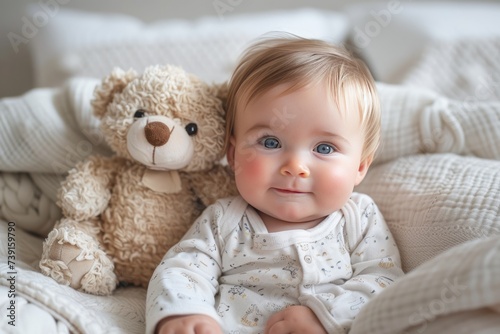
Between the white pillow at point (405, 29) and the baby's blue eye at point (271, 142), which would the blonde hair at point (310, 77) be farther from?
the white pillow at point (405, 29)

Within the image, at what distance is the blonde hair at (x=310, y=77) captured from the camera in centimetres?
87

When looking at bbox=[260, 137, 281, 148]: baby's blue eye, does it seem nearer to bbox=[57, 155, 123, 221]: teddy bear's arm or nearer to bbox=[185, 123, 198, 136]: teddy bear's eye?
bbox=[185, 123, 198, 136]: teddy bear's eye

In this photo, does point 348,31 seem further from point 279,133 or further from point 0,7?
point 0,7

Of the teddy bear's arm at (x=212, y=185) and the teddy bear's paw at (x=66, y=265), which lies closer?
the teddy bear's paw at (x=66, y=265)

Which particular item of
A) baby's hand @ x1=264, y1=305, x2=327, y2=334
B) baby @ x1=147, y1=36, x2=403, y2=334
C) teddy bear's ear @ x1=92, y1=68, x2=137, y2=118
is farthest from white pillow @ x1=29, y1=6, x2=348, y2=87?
baby's hand @ x1=264, y1=305, x2=327, y2=334

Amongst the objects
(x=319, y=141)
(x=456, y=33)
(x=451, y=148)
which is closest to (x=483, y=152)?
(x=451, y=148)

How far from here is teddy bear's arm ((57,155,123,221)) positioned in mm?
938

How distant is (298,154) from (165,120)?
240mm

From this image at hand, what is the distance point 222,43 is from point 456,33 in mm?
641

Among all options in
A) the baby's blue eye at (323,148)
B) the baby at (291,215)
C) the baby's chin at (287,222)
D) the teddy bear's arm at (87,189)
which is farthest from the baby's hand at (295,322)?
the teddy bear's arm at (87,189)

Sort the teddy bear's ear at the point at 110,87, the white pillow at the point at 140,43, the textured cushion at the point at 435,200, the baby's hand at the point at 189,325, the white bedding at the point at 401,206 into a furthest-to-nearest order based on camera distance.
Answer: the white pillow at the point at 140,43 → the teddy bear's ear at the point at 110,87 → the textured cushion at the point at 435,200 → the baby's hand at the point at 189,325 → the white bedding at the point at 401,206

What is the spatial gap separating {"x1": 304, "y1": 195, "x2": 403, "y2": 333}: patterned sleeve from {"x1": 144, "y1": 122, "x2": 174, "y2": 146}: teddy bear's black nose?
1.14 ft

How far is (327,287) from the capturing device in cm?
86

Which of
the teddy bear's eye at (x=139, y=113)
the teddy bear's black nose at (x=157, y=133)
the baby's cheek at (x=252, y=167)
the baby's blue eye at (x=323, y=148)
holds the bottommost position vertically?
the baby's cheek at (x=252, y=167)
